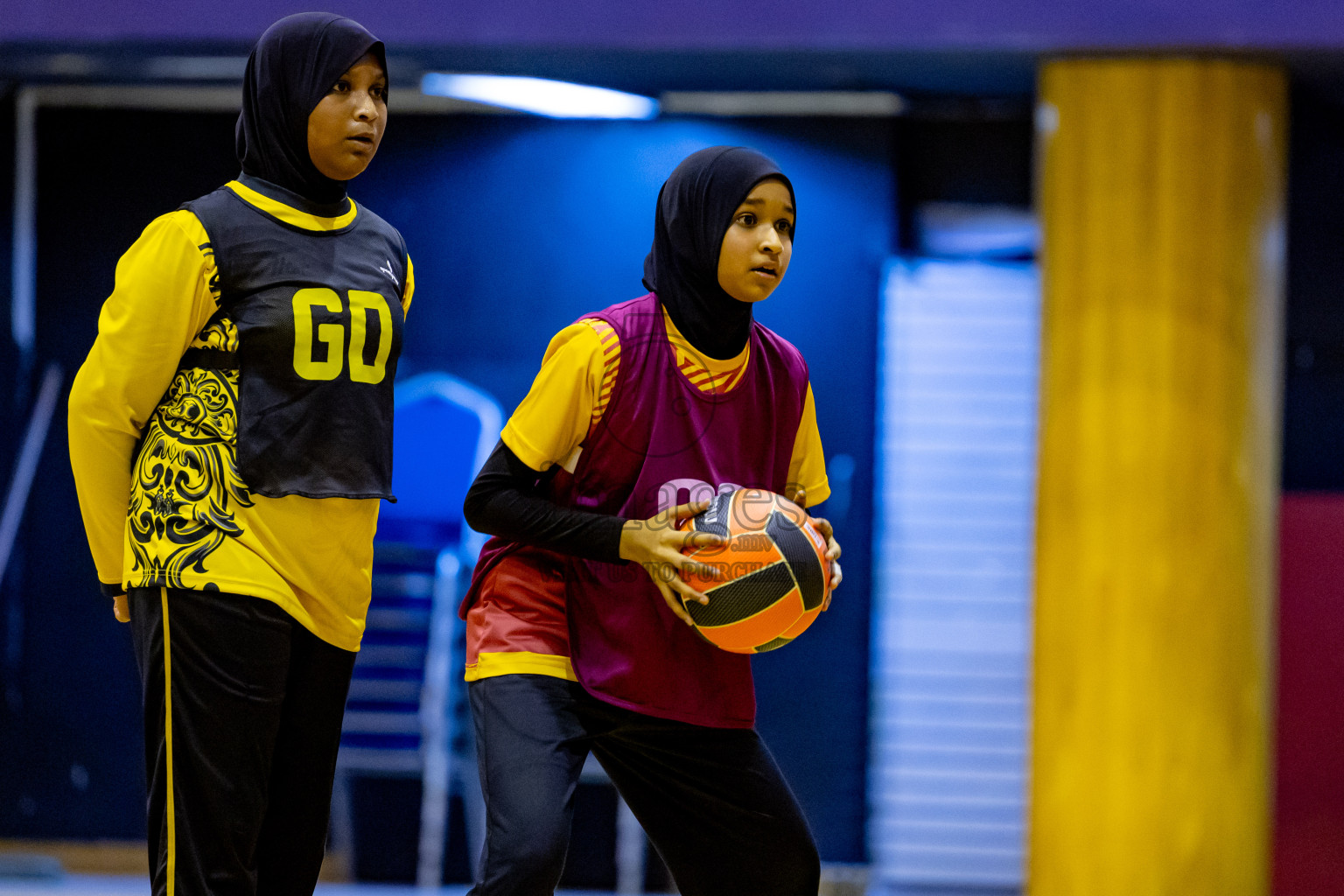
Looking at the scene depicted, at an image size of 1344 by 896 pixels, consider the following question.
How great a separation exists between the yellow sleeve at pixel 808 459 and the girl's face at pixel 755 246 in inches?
13.6

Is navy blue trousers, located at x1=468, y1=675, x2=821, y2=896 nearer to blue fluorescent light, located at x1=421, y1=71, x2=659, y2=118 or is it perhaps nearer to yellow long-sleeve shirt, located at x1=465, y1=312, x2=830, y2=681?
yellow long-sleeve shirt, located at x1=465, y1=312, x2=830, y2=681

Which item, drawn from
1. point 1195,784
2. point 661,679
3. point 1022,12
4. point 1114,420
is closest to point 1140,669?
point 1195,784

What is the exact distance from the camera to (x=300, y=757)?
2.69 m

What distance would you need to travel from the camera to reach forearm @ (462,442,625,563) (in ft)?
8.41

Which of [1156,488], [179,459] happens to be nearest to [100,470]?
[179,459]

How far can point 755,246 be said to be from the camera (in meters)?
2.67

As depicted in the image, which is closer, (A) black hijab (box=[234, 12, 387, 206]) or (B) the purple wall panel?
(A) black hijab (box=[234, 12, 387, 206])

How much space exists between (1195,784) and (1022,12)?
235 centimetres

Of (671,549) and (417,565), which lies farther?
(417,565)

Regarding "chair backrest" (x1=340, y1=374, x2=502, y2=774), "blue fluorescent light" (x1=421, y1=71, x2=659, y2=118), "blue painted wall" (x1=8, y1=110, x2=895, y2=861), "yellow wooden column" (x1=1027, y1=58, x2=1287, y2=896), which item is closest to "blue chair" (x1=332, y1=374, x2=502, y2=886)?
"chair backrest" (x1=340, y1=374, x2=502, y2=774)

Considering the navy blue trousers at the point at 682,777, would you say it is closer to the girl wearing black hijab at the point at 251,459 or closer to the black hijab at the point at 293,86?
the girl wearing black hijab at the point at 251,459

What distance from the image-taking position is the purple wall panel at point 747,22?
434cm

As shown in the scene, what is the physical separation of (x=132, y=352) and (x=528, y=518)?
72 centimetres

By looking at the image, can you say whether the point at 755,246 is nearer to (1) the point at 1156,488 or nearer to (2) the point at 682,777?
(2) the point at 682,777
